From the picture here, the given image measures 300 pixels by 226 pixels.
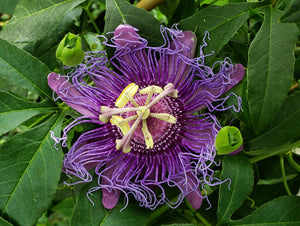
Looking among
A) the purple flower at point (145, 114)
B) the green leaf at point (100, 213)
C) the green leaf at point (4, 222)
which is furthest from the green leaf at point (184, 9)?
the green leaf at point (4, 222)

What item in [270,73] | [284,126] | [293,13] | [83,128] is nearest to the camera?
[293,13]

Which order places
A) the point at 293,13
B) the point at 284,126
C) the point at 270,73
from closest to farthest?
the point at 293,13 < the point at 270,73 < the point at 284,126

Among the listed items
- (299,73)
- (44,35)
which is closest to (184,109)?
(299,73)

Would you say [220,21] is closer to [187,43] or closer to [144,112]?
[187,43]

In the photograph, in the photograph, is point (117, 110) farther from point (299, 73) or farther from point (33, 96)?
point (33, 96)

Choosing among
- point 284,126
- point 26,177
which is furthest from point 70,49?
point 284,126

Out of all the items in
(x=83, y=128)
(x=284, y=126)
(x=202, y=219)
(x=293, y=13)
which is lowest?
(x=202, y=219)
